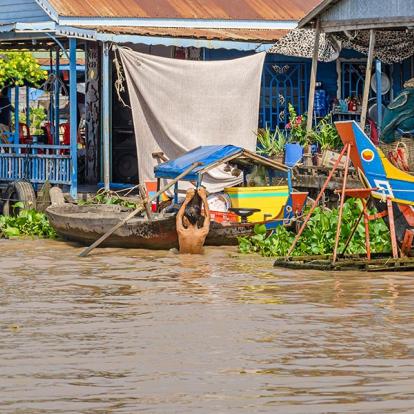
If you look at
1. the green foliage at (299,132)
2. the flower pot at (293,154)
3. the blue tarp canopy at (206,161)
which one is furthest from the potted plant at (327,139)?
the blue tarp canopy at (206,161)

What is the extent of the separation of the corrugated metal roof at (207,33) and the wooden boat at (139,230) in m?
3.22

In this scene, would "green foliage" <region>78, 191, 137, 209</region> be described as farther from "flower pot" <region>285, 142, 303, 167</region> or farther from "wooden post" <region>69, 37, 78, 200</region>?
"flower pot" <region>285, 142, 303, 167</region>

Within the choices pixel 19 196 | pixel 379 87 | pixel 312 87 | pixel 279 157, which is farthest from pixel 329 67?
pixel 19 196

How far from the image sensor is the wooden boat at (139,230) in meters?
14.6

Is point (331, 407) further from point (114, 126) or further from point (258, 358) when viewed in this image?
point (114, 126)

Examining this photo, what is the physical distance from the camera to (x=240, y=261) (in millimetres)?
→ 13891

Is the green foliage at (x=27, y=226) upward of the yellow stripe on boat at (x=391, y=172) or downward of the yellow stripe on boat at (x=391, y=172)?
downward

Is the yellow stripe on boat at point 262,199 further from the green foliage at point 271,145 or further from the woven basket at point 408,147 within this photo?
the green foliage at point 271,145

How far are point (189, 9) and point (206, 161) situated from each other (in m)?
5.61

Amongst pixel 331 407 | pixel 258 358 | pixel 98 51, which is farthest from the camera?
pixel 98 51

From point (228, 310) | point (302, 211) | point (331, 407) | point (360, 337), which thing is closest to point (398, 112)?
point (302, 211)

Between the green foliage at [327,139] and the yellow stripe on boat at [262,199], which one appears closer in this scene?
the yellow stripe on boat at [262,199]

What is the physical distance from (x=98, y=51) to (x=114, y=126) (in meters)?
1.24

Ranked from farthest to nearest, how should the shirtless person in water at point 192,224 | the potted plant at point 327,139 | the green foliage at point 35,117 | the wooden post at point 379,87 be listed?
the green foliage at point 35,117 < the wooden post at point 379,87 < the potted plant at point 327,139 < the shirtless person in water at point 192,224
